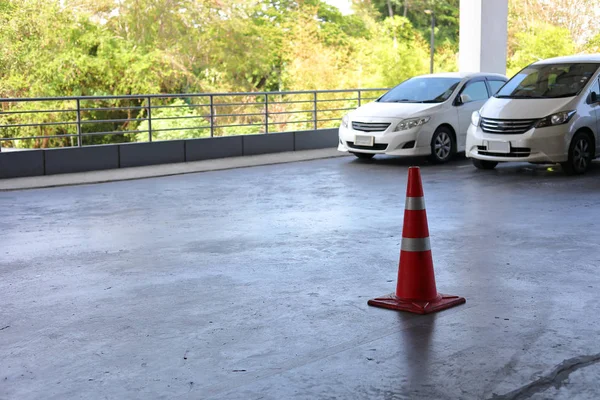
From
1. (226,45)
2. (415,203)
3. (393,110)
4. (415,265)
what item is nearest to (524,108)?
(393,110)

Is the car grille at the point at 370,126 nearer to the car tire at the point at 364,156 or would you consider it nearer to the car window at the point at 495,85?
the car tire at the point at 364,156

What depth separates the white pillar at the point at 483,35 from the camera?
21562 millimetres

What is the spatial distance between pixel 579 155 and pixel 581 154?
59 millimetres

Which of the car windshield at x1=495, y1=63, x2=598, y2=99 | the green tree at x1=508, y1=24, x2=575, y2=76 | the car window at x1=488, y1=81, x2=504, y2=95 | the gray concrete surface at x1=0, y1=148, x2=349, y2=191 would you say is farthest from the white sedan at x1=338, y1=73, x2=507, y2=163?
the green tree at x1=508, y1=24, x2=575, y2=76

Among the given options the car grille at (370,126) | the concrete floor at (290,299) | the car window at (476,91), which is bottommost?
the concrete floor at (290,299)

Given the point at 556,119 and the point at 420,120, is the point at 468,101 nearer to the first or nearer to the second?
the point at 420,120

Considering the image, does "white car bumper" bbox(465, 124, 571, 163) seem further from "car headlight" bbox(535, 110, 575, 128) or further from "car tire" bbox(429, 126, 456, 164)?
"car tire" bbox(429, 126, 456, 164)

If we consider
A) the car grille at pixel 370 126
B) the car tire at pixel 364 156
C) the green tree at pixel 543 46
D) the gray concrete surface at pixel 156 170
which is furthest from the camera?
the green tree at pixel 543 46

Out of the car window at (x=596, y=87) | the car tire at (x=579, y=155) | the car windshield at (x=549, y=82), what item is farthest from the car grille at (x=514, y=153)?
the car window at (x=596, y=87)

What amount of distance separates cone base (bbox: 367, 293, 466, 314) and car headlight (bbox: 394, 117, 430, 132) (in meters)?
9.21

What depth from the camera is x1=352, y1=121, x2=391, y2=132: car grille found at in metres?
15.3

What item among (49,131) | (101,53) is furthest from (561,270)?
(101,53)

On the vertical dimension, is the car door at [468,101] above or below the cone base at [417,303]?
above

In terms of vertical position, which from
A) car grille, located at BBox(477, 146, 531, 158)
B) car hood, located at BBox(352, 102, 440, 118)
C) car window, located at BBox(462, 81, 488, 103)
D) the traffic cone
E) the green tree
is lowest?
the traffic cone
